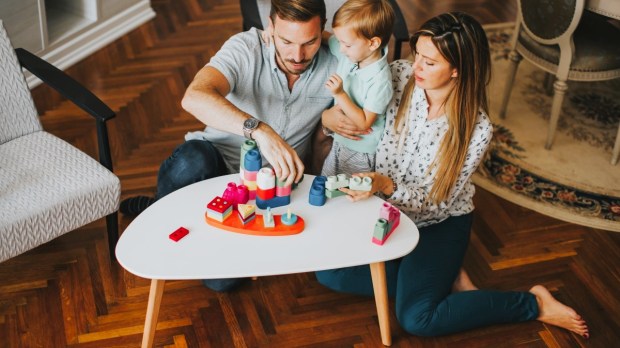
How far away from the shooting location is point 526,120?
12.0 feet

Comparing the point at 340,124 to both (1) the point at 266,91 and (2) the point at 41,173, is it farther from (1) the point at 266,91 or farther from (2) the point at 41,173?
(2) the point at 41,173

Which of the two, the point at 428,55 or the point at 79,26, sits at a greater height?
the point at 428,55

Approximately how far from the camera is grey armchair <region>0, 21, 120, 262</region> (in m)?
2.28

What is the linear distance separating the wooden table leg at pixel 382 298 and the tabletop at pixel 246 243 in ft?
0.39

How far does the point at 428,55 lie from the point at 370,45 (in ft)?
0.59

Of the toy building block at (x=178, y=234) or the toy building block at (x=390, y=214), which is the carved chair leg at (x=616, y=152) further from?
the toy building block at (x=178, y=234)

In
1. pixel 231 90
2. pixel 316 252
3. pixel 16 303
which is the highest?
pixel 231 90

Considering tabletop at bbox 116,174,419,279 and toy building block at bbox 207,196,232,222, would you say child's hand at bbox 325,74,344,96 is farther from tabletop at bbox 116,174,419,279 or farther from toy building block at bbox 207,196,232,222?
toy building block at bbox 207,196,232,222

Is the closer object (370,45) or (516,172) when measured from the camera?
(370,45)

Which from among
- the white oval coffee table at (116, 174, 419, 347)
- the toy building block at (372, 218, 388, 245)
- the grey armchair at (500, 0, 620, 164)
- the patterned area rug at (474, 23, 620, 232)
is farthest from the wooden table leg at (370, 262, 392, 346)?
the grey armchair at (500, 0, 620, 164)

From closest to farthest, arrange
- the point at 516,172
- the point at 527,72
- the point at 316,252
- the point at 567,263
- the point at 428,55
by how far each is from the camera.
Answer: the point at 316,252 → the point at 428,55 → the point at 567,263 → the point at 516,172 → the point at 527,72

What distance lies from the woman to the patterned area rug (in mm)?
658

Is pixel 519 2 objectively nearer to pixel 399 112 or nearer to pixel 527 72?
pixel 527 72

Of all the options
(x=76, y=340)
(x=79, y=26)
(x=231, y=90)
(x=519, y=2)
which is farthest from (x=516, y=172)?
(x=79, y=26)
